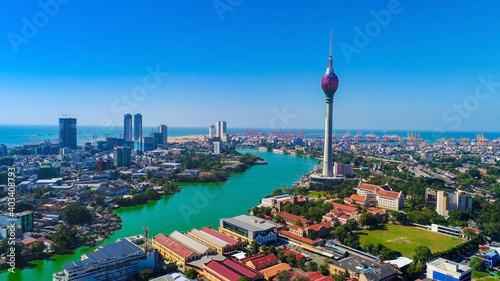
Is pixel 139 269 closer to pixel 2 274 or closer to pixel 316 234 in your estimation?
pixel 2 274

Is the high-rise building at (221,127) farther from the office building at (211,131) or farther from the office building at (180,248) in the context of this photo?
the office building at (180,248)

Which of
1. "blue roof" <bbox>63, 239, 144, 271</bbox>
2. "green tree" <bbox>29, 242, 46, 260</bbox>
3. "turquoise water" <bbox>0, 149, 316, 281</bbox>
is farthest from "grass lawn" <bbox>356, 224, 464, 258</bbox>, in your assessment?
"green tree" <bbox>29, 242, 46, 260</bbox>

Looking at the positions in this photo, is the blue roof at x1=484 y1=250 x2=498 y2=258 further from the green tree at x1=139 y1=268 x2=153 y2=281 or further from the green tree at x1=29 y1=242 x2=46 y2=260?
the green tree at x1=29 y1=242 x2=46 y2=260

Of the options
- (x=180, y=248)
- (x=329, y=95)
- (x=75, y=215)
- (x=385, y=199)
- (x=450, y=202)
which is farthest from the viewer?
(x=329, y=95)

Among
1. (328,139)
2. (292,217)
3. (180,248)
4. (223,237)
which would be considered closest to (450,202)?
(292,217)

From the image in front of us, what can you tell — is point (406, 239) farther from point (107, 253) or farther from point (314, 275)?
point (107, 253)

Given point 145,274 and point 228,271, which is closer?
point 228,271

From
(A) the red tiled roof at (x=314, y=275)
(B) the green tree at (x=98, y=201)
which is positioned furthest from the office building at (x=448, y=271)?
(B) the green tree at (x=98, y=201)
